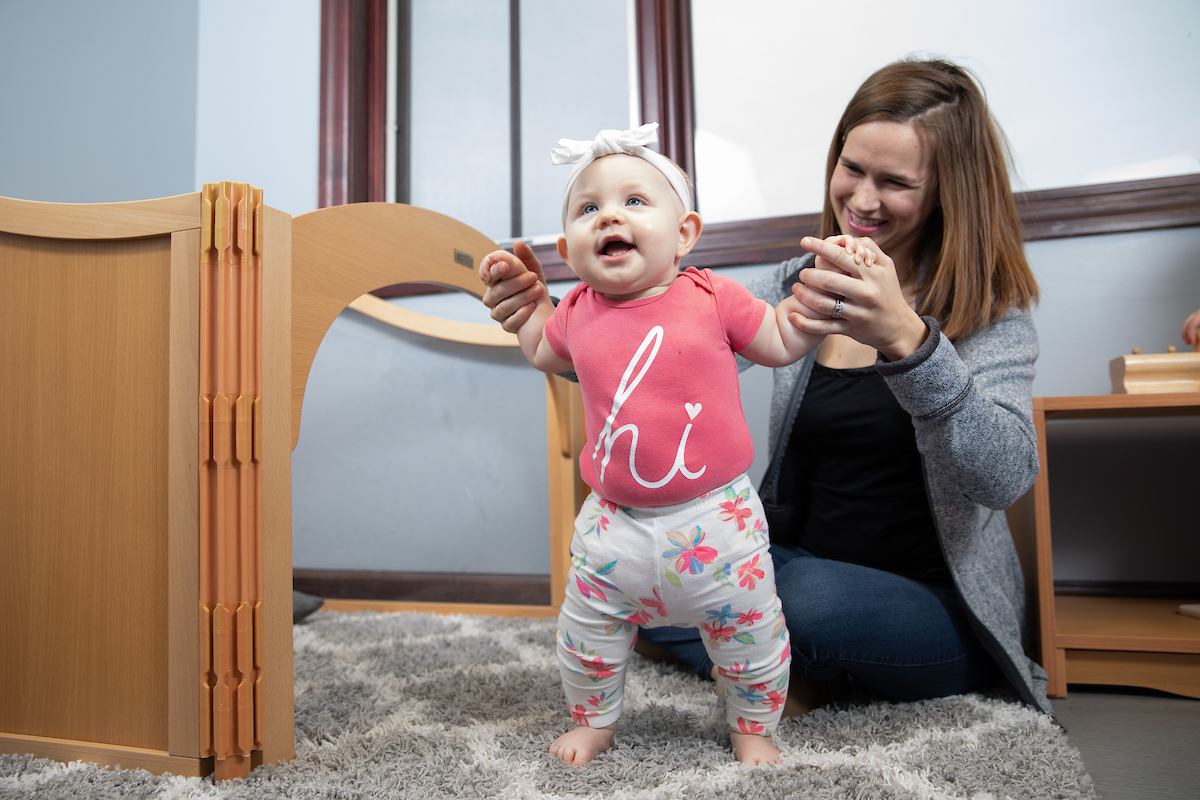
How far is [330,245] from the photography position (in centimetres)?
76

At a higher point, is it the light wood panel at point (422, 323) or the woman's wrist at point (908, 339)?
the light wood panel at point (422, 323)

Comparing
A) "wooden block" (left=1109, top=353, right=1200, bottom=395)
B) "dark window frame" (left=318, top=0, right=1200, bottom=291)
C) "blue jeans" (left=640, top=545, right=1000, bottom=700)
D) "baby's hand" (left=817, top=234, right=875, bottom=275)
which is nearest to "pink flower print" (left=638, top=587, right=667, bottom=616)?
"blue jeans" (left=640, top=545, right=1000, bottom=700)

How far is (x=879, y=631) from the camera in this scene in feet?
2.68

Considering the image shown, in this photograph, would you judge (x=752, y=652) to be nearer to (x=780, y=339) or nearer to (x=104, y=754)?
(x=780, y=339)

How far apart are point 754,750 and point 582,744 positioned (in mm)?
169

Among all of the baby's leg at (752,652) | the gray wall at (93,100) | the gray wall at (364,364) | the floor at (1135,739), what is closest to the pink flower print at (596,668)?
the baby's leg at (752,652)

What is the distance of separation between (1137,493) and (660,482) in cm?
112

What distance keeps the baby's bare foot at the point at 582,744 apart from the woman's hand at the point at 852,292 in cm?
45

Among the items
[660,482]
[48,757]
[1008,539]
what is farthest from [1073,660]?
[48,757]

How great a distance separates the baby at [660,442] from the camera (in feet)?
2.05

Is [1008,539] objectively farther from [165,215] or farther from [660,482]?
[165,215]

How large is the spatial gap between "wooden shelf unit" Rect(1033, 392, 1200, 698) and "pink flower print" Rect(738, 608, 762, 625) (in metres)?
0.55

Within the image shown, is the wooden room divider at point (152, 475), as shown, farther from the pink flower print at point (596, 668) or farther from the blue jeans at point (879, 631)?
the blue jeans at point (879, 631)

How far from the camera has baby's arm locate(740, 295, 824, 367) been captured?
0.65 m
